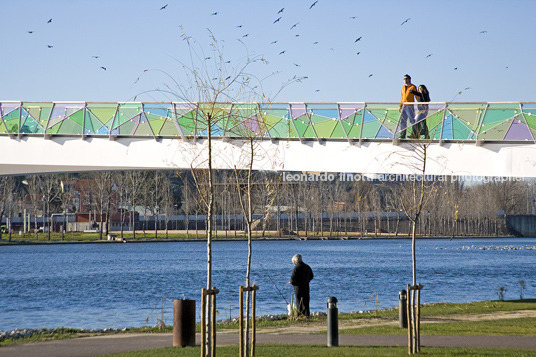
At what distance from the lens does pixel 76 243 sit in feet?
311

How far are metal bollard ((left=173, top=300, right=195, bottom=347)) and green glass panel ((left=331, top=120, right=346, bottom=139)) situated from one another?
10.4 m

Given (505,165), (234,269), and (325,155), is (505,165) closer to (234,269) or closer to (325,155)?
(325,155)

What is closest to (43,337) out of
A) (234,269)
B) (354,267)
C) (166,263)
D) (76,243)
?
(234,269)

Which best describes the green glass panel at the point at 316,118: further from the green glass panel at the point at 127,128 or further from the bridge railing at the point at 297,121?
the green glass panel at the point at 127,128

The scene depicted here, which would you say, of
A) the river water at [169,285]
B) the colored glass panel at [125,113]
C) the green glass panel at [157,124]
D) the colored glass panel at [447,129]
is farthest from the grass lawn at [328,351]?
the colored glass panel at [125,113]

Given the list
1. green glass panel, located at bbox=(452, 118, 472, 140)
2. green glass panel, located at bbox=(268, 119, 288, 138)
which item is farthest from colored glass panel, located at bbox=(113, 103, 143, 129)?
green glass panel, located at bbox=(452, 118, 472, 140)

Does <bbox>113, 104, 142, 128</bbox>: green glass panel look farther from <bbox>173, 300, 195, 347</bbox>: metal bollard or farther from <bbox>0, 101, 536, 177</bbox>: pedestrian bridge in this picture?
<bbox>173, 300, 195, 347</bbox>: metal bollard

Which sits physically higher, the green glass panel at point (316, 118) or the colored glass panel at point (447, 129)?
the green glass panel at point (316, 118)

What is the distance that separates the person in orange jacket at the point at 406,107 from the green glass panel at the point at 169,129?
7151 millimetres

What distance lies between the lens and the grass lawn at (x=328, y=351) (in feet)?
42.5

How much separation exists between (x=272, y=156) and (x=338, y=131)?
87.3 inches

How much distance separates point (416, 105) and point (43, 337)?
40.8ft

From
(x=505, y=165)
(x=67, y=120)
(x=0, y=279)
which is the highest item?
(x=67, y=120)

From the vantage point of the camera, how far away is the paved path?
14.2 metres
